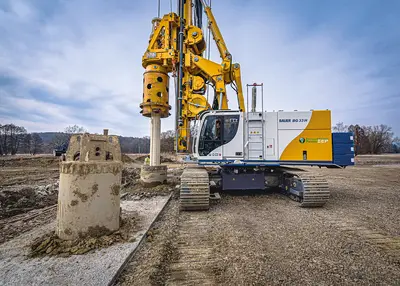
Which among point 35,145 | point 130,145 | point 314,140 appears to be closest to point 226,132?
point 314,140

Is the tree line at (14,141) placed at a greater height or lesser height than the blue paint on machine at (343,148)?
greater

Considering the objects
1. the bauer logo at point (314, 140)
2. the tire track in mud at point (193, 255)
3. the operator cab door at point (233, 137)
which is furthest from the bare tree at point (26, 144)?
the bauer logo at point (314, 140)

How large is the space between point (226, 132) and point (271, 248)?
13.7ft

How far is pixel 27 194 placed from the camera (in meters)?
8.23

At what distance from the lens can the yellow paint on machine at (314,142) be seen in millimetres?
6934

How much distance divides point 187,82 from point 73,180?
21.6ft

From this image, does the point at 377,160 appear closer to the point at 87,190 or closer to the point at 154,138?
the point at 154,138

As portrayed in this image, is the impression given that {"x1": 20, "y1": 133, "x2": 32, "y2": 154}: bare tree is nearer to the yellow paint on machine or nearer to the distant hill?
the distant hill

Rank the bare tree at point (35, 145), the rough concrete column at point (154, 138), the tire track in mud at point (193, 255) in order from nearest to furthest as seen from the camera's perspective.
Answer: the tire track in mud at point (193, 255) → the rough concrete column at point (154, 138) → the bare tree at point (35, 145)

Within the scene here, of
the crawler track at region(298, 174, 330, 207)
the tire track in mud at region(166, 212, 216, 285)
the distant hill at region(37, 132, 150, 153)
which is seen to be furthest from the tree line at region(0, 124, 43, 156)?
the crawler track at region(298, 174, 330, 207)

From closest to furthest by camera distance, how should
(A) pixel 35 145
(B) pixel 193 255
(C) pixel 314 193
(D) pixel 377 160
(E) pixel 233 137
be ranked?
(B) pixel 193 255
(C) pixel 314 193
(E) pixel 233 137
(D) pixel 377 160
(A) pixel 35 145

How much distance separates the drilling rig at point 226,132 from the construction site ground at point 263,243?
2.43 feet

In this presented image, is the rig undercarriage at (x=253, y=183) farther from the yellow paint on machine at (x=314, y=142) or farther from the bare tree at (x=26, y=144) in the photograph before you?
the bare tree at (x=26, y=144)

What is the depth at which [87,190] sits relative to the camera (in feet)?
12.5
